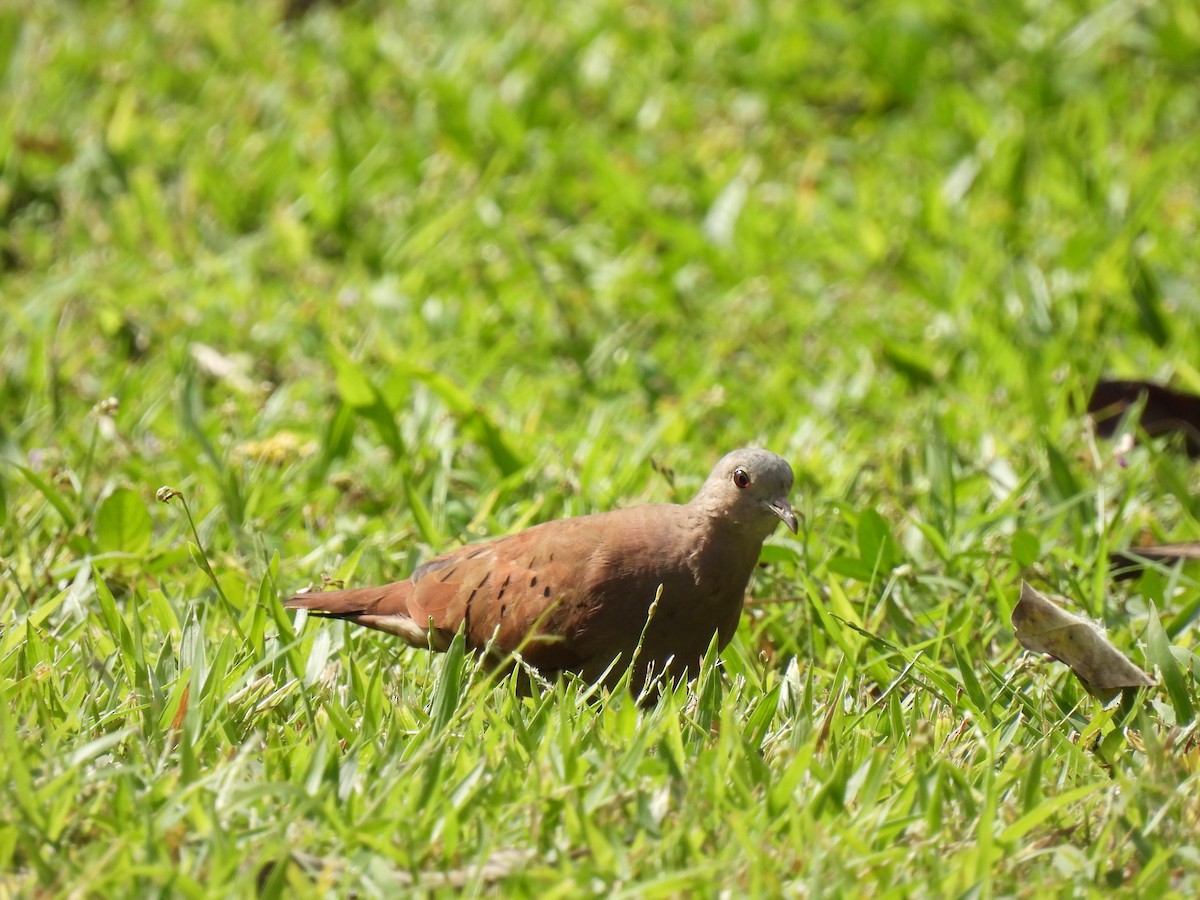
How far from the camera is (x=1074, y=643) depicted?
3258mm

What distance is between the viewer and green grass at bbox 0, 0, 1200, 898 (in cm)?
264

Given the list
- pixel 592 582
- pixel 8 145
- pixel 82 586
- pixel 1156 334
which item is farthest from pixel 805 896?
pixel 8 145

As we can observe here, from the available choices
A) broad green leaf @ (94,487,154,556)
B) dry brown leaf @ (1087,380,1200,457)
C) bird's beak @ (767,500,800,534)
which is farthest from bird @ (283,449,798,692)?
dry brown leaf @ (1087,380,1200,457)

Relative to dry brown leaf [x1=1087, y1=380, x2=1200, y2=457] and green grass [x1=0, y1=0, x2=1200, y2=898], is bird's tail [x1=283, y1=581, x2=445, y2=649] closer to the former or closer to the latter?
green grass [x1=0, y1=0, x2=1200, y2=898]

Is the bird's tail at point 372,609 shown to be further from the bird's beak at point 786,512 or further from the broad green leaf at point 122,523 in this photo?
the bird's beak at point 786,512

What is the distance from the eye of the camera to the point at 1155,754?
2715 millimetres

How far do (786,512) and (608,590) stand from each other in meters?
0.44

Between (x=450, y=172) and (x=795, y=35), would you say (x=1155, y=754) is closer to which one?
(x=450, y=172)

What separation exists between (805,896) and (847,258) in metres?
3.97

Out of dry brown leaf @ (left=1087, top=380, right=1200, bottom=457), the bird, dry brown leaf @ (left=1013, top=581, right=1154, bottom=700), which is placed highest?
the bird

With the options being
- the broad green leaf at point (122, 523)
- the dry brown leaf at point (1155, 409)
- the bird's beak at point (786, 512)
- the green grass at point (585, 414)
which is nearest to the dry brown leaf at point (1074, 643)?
the green grass at point (585, 414)

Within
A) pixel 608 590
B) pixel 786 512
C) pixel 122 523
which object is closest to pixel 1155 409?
pixel 786 512

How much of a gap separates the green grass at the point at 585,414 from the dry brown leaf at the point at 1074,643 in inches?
2.8

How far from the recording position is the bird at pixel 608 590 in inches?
133
